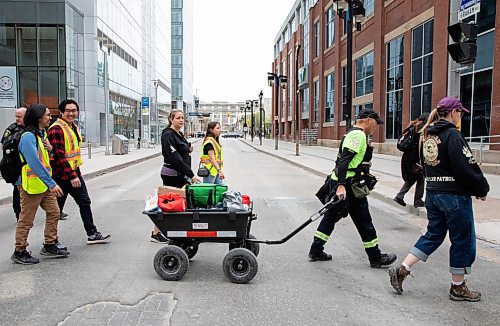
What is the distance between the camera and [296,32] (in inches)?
2500

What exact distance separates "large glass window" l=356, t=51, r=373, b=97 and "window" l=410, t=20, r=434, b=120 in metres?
6.97

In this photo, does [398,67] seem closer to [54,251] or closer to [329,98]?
[329,98]

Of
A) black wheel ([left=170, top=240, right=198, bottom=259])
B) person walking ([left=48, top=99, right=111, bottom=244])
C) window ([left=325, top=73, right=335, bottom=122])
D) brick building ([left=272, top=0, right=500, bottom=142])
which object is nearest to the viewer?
black wheel ([left=170, top=240, right=198, bottom=259])

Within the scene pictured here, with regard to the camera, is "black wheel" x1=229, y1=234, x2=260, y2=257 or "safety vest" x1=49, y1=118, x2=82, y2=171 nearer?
"black wheel" x1=229, y1=234, x2=260, y2=257

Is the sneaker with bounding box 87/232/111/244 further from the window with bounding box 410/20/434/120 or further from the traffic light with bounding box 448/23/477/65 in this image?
the window with bounding box 410/20/434/120

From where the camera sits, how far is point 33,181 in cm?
565

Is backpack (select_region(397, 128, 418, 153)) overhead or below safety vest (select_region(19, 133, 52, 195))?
overhead

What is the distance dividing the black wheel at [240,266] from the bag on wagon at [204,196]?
1.89 feet

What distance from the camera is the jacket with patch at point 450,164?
434cm

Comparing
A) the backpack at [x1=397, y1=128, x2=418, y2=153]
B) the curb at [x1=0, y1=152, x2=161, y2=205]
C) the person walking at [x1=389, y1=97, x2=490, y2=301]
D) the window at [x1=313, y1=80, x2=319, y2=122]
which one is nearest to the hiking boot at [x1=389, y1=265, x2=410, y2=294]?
the person walking at [x1=389, y1=97, x2=490, y2=301]

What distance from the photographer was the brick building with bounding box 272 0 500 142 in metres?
18.8

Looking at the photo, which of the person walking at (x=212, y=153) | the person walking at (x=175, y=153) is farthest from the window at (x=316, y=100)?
the person walking at (x=175, y=153)

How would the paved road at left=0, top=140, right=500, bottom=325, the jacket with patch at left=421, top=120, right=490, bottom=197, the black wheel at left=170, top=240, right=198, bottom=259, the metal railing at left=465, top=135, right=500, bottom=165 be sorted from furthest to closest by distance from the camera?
the metal railing at left=465, top=135, right=500, bottom=165
the black wheel at left=170, top=240, right=198, bottom=259
the jacket with patch at left=421, top=120, right=490, bottom=197
the paved road at left=0, top=140, right=500, bottom=325

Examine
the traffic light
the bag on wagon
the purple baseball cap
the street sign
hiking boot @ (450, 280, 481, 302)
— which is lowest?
hiking boot @ (450, 280, 481, 302)
